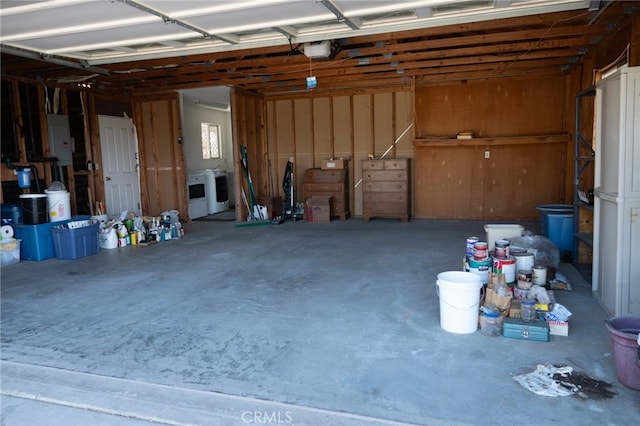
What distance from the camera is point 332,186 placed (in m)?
→ 8.98

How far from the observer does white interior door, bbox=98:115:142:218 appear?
8.73 meters

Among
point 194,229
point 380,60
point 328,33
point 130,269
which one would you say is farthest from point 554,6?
point 194,229

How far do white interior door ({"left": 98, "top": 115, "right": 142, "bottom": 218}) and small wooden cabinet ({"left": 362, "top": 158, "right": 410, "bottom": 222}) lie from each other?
489 cm

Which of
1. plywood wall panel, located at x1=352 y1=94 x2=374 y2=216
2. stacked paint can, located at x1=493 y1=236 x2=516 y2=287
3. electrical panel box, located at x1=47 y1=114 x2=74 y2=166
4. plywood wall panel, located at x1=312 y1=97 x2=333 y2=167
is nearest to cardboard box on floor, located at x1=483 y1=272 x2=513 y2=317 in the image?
stacked paint can, located at x1=493 y1=236 x2=516 y2=287

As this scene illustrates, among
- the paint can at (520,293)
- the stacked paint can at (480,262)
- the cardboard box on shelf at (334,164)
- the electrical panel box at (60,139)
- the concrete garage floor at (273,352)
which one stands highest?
the electrical panel box at (60,139)

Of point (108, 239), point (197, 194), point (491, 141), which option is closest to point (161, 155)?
point (197, 194)

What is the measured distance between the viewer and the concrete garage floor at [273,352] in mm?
2266

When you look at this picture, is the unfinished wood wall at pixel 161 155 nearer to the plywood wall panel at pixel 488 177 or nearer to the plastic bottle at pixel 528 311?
the plywood wall panel at pixel 488 177

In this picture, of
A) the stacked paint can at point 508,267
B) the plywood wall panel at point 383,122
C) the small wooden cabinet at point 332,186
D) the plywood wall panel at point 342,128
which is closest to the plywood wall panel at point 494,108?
the plywood wall panel at point 383,122

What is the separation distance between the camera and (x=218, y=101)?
10414 millimetres

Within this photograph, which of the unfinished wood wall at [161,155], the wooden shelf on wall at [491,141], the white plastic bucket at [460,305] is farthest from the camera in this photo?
the unfinished wood wall at [161,155]

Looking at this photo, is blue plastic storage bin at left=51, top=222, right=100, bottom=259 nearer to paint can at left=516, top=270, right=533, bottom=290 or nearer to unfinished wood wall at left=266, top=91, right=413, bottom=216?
unfinished wood wall at left=266, top=91, right=413, bottom=216

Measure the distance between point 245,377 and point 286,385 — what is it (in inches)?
10.9
